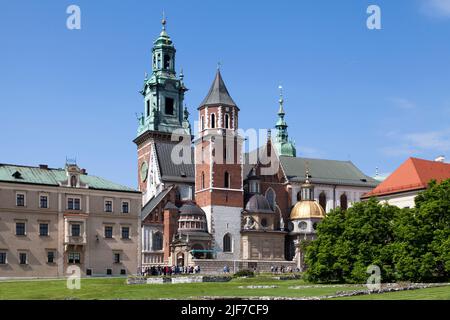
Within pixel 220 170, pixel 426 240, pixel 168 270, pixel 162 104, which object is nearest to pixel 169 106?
pixel 162 104

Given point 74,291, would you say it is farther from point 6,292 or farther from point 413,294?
point 413,294

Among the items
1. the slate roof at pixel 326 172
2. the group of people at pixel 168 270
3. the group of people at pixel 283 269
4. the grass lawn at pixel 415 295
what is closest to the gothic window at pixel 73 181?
the group of people at pixel 168 270

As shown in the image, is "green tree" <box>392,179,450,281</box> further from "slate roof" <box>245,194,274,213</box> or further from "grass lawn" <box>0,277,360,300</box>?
"slate roof" <box>245,194,274,213</box>

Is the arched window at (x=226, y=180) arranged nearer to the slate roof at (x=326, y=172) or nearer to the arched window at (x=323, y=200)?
the slate roof at (x=326, y=172)

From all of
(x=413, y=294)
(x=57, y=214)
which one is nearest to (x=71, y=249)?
(x=57, y=214)

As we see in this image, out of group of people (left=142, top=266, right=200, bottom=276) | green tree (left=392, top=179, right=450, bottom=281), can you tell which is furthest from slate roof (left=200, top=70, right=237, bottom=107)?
green tree (left=392, top=179, right=450, bottom=281)

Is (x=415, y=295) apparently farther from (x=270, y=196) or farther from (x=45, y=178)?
(x=270, y=196)

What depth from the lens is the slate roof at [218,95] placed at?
97250 millimetres

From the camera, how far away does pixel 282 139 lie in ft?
474

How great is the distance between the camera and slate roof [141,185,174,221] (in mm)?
94375

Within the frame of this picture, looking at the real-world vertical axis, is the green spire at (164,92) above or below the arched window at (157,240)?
above

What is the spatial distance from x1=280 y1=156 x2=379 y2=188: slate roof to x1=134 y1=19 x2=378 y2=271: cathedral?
167mm

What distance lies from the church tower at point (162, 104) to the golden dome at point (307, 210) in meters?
22.4
